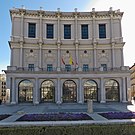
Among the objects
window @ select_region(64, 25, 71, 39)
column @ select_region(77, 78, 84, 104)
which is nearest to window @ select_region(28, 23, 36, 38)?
window @ select_region(64, 25, 71, 39)

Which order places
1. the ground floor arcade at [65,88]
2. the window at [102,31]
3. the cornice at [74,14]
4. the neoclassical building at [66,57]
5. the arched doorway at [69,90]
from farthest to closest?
the window at [102,31] < the cornice at [74,14] < the arched doorway at [69,90] < the neoclassical building at [66,57] < the ground floor arcade at [65,88]

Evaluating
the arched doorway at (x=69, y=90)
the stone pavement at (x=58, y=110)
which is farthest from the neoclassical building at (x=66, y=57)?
the stone pavement at (x=58, y=110)

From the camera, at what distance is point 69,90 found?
41.0 meters

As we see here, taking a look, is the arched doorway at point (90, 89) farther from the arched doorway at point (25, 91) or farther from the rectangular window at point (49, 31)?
the rectangular window at point (49, 31)

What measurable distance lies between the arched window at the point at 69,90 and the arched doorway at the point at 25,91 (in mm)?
6827

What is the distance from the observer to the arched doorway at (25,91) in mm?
39781

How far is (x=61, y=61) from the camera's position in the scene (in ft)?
145

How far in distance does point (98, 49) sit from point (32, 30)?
15931 millimetres

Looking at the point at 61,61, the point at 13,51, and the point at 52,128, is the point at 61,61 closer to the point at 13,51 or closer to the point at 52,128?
the point at 13,51

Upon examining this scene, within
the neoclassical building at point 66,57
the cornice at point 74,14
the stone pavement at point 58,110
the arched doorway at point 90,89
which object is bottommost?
the stone pavement at point 58,110

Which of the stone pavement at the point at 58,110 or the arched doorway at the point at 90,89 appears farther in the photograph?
the arched doorway at the point at 90,89

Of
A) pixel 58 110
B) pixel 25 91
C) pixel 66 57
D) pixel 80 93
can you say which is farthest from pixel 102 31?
pixel 58 110

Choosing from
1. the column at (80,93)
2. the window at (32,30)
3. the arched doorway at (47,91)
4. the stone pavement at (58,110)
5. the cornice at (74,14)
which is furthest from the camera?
the cornice at (74,14)

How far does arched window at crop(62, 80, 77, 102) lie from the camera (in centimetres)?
4075
